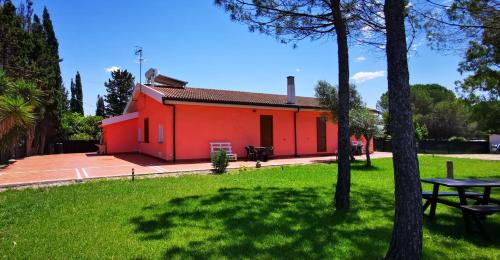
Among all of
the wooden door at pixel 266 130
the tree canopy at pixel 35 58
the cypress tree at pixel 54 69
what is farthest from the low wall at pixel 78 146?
the wooden door at pixel 266 130

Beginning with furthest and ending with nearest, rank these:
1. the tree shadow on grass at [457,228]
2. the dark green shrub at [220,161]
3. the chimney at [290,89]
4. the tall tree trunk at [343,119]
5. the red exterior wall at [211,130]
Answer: the chimney at [290,89], the red exterior wall at [211,130], the dark green shrub at [220,161], the tall tree trunk at [343,119], the tree shadow on grass at [457,228]

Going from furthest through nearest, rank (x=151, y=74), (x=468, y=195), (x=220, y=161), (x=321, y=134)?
(x=321, y=134) → (x=151, y=74) → (x=220, y=161) → (x=468, y=195)

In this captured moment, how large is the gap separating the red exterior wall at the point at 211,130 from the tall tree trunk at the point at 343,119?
10.4m

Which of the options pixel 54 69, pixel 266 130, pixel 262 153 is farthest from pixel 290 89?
pixel 54 69

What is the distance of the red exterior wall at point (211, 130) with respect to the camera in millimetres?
15391

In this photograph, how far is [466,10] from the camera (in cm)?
622

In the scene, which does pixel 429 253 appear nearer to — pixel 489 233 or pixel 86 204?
pixel 489 233

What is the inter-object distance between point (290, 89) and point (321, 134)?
3.59 meters

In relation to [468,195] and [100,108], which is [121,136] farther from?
[100,108]

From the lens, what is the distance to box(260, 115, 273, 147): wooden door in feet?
58.6

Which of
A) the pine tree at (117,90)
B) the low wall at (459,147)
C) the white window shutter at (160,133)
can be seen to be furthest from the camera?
the pine tree at (117,90)

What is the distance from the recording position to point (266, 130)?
1798 cm

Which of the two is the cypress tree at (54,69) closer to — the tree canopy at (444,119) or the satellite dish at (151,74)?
the satellite dish at (151,74)

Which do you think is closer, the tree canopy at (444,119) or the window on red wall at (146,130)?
the window on red wall at (146,130)
